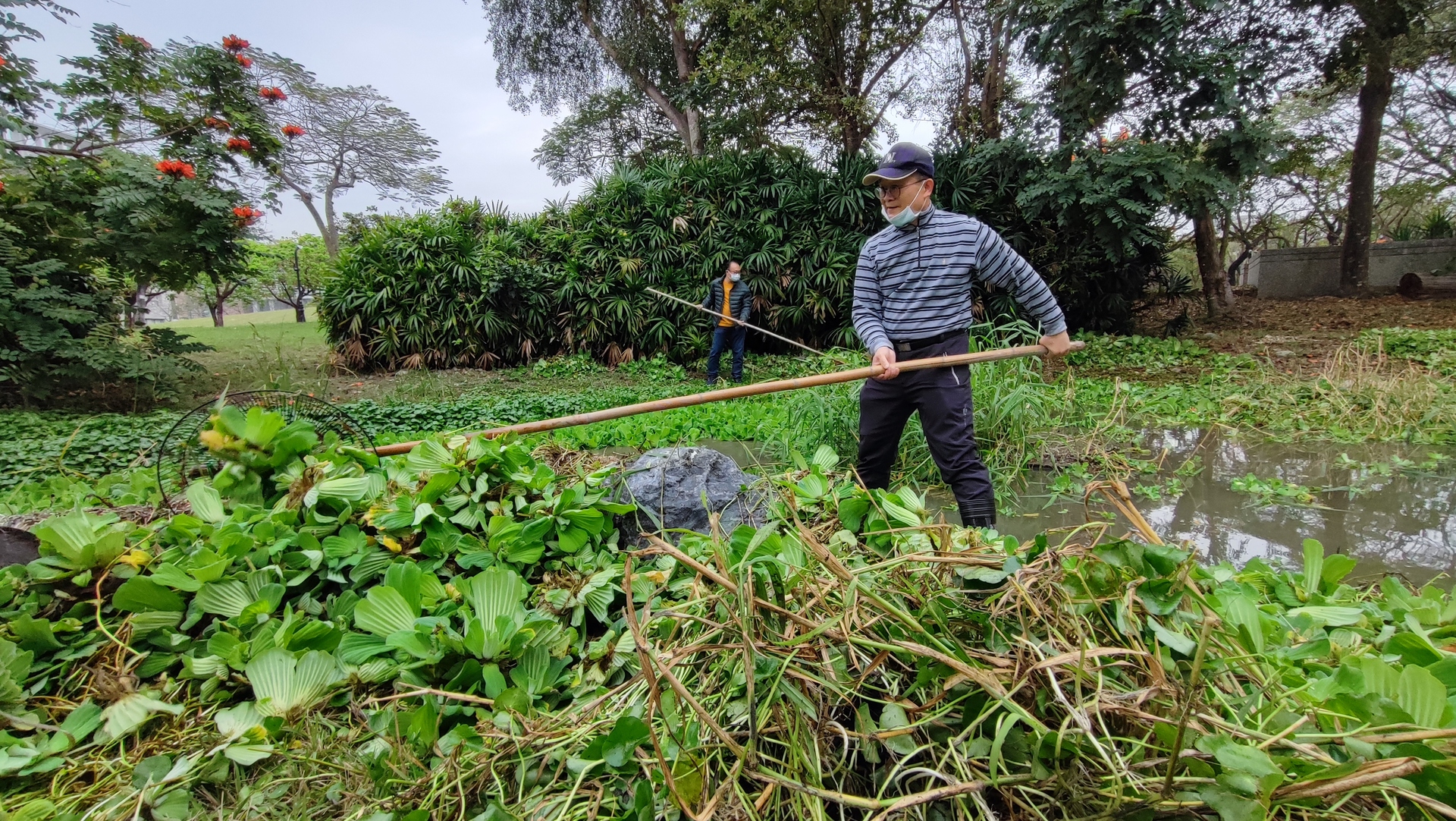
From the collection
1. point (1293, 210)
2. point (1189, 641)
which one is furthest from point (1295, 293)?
point (1189, 641)

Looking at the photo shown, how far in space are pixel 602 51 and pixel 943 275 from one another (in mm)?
16663

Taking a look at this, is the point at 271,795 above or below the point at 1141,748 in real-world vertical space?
below

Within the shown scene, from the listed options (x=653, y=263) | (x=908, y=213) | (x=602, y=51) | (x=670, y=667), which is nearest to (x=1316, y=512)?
(x=908, y=213)

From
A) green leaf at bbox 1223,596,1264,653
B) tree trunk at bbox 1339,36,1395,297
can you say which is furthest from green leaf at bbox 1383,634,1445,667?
tree trunk at bbox 1339,36,1395,297

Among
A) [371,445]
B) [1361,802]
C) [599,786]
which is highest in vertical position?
[371,445]

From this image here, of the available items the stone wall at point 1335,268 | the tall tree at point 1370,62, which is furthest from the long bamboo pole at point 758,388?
the stone wall at point 1335,268

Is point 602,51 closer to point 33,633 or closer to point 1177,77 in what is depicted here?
point 1177,77

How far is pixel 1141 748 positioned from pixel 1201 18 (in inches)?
406

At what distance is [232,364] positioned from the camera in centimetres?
855

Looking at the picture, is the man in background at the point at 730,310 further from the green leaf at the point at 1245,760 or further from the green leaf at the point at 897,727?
the green leaf at the point at 1245,760

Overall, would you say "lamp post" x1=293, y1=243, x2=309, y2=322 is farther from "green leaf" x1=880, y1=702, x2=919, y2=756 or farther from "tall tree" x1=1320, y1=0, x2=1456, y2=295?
"tall tree" x1=1320, y1=0, x2=1456, y2=295

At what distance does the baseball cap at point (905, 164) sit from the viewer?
2594 millimetres

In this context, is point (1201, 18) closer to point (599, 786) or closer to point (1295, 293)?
point (1295, 293)

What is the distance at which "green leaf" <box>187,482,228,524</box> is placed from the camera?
58.3 inches
